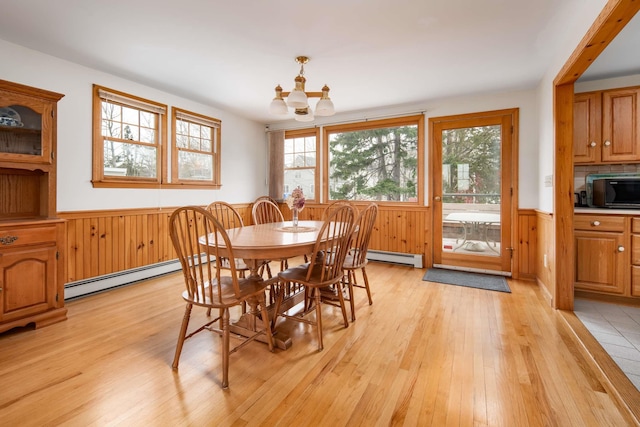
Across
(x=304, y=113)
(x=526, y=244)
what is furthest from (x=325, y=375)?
(x=526, y=244)

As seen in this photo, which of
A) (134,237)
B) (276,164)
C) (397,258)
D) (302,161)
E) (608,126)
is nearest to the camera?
(608,126)

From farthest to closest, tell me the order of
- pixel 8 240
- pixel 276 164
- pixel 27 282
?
pixel 276 164
pixel 27 282
pixel 8 240

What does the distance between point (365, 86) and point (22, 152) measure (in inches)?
130

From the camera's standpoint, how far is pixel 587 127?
308 centimetres

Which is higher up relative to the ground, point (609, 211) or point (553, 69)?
point (553, 69)

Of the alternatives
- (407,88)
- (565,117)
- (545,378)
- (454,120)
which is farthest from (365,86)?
(545,378)

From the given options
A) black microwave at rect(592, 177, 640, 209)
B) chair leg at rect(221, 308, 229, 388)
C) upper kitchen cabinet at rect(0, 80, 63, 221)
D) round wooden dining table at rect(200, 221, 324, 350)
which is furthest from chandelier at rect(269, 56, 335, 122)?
black microwave at rect(592, 177, 640, 209)

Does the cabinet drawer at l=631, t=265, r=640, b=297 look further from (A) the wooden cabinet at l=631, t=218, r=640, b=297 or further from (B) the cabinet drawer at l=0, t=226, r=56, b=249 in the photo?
(B) the cabinet drawer at l=0, t=226, r=56, b=249

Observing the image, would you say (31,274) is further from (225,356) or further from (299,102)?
(299,102)

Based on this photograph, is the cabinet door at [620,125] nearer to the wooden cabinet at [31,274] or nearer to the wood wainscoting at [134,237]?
the wood wainscoting at [134,237]

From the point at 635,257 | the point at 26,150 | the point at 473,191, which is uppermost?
the point at 26,150

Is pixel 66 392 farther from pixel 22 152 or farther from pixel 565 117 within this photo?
pixel 565 117

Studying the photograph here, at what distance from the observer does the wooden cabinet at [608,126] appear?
293cm

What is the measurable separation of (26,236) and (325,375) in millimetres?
2473
